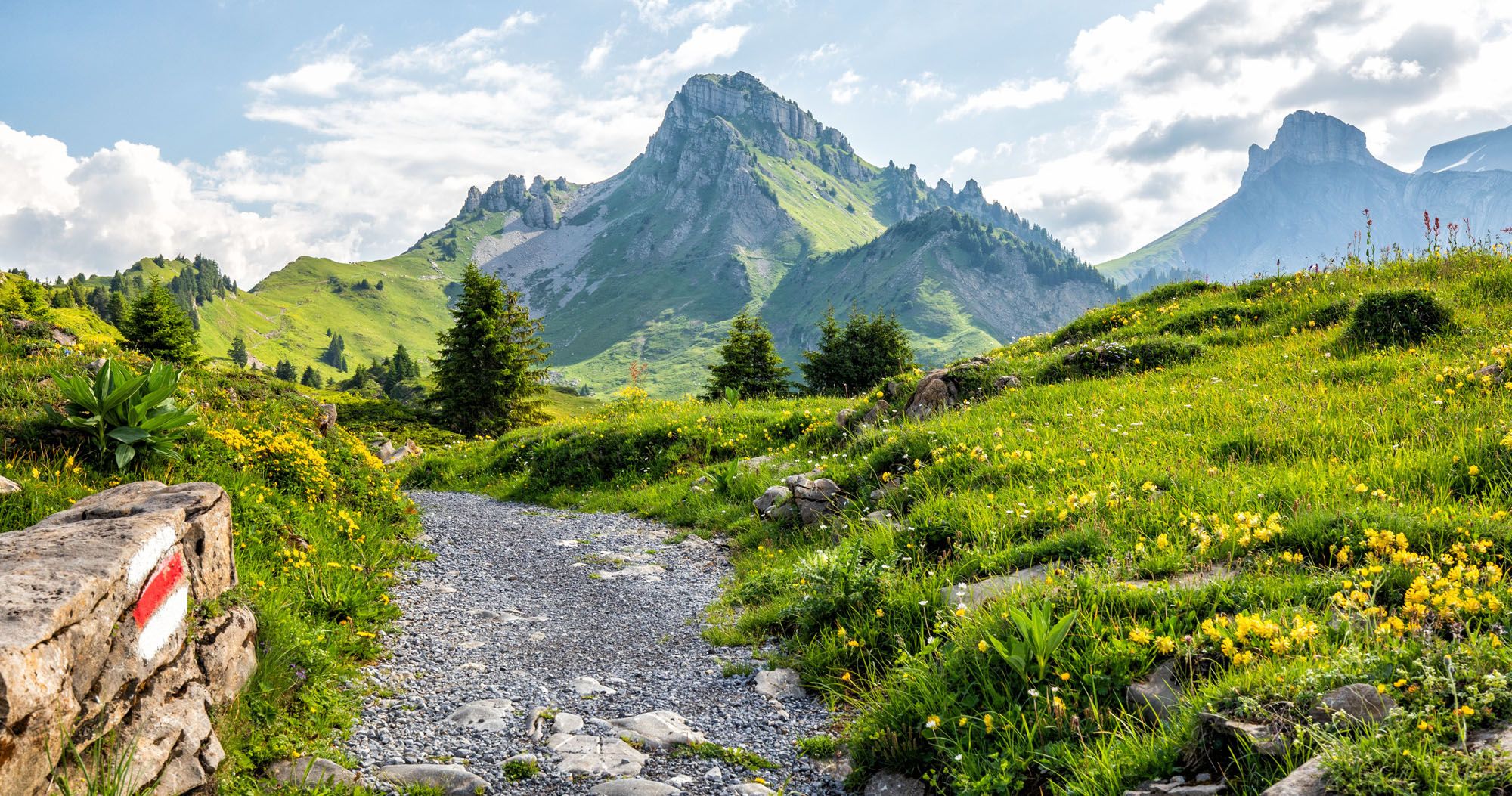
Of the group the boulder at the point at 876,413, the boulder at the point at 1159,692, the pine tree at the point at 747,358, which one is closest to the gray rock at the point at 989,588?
the boulder at the point at 1159,692

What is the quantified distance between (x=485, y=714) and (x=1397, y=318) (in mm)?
15829

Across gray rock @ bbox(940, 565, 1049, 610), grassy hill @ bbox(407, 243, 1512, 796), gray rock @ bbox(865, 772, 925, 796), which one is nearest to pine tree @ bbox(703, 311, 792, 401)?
grassy hill @ bbox(407, 243, 1512, 796)

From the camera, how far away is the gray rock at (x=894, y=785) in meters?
5.02

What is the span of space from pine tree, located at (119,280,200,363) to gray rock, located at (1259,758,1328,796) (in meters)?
66.2

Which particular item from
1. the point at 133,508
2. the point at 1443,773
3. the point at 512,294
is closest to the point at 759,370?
the point at 512,294

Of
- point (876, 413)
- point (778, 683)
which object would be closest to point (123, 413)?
point (778, 683)

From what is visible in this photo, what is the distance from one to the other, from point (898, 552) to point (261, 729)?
6.03 meters

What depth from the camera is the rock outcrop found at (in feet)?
12.5

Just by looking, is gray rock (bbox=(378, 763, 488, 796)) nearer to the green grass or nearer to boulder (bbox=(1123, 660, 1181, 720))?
the green grass

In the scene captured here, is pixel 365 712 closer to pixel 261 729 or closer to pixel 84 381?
pixel 261 729

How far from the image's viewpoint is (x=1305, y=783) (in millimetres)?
3416

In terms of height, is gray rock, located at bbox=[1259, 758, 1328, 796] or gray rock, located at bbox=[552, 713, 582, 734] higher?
gray rock, located at bbox=[1259, 758, 1328, 796]

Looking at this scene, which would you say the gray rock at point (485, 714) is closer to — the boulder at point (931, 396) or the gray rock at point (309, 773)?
the gray rock at point (309, 773)

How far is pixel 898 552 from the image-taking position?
8.10 metres
